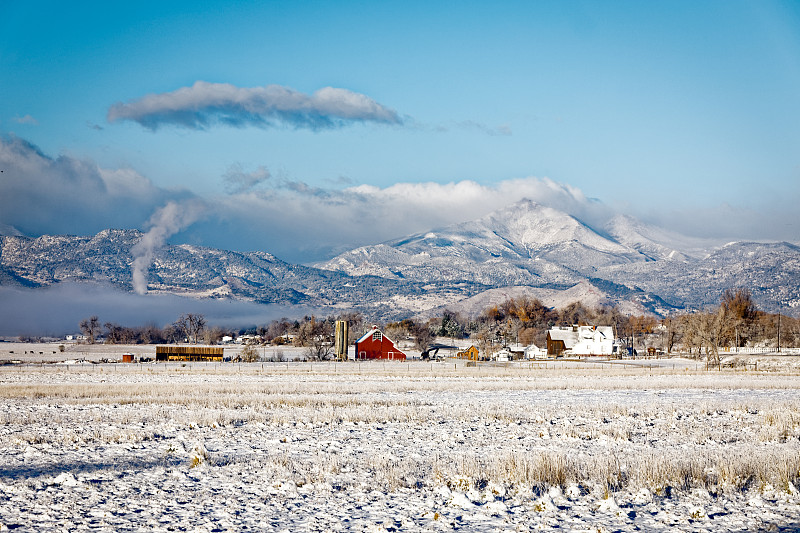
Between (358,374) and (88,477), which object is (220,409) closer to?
(88,477)

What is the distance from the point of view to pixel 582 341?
117 m

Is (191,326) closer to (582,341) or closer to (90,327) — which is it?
(90,327)

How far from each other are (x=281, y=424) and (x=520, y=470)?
1145 cm

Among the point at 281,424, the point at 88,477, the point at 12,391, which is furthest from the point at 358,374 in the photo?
the point at 88,477

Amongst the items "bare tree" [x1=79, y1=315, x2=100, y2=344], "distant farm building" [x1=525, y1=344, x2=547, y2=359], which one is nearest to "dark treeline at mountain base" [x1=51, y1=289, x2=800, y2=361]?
"bare tree" [x1=79, y1=315, x2=100, y2=344]

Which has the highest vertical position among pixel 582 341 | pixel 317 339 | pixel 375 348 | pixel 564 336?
pixel 317 339

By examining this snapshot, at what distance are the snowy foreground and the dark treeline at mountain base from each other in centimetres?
5789

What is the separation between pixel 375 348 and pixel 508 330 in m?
78.0

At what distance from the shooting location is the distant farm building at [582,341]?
114 metres

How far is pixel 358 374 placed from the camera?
59188 millimetres

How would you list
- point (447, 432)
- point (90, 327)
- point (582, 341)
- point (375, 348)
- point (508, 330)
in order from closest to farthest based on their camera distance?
point (447, 432)
point (375, 348)
point (582, 341)
point (508, 330)
point (90, 327)

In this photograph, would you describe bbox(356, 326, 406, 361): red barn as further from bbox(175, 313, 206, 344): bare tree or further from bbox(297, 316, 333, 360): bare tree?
bbox(175, 313, 206, 344): bare tree

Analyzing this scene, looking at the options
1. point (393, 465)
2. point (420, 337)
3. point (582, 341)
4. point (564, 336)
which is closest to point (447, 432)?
point (393, 465)

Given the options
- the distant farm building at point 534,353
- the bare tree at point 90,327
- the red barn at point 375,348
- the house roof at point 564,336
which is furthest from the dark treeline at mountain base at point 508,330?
the house roof at point 564,336
